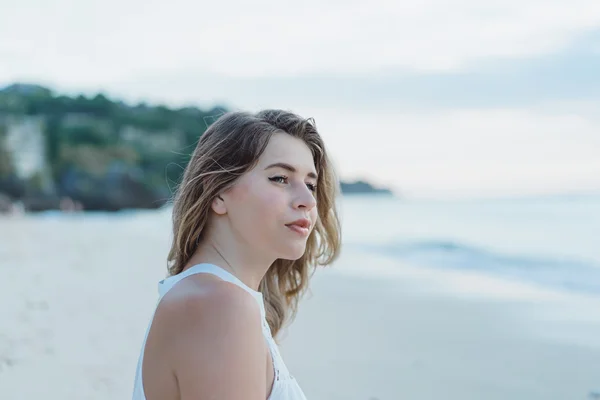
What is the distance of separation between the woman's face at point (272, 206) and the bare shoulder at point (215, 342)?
245mm

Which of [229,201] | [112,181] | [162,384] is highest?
[229,201]

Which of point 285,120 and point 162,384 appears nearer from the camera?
point 162,384

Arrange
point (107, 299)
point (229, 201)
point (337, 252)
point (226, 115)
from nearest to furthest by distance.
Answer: point (229, 201)
point (226, 115)
point (337, 252)
point (107, 299)

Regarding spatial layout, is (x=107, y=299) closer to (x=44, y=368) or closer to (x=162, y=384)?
(x=44, y=368)

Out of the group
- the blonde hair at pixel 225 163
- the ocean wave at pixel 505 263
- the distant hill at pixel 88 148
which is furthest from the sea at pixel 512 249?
the distant hill at pixel 88 148

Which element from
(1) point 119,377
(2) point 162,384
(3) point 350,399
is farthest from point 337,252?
(1) point 119,377

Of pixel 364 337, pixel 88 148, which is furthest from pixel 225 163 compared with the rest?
pixel 88 148

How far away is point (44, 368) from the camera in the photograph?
5230 mm

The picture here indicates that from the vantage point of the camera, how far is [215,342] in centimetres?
150

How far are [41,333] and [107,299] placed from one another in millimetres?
2195

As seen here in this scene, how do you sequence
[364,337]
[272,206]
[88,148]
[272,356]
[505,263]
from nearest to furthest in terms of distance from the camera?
[272,356] < [272,206] < [364,337] < [505,263] < [88,148]

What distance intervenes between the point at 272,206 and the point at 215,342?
1.43 ft

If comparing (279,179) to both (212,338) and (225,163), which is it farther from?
(212,338)

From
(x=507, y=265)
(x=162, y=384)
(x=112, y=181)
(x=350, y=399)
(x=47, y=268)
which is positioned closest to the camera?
(x=162, y=384)
